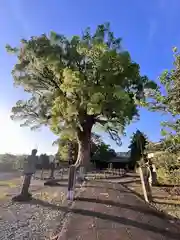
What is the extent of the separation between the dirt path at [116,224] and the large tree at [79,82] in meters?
11.2

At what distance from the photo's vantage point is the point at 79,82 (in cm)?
1716

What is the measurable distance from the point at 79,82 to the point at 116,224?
13513 millimetres

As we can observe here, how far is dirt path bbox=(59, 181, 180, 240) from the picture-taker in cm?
415

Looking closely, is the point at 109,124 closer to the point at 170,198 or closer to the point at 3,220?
the point at 170,198

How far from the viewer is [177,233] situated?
4.50 m

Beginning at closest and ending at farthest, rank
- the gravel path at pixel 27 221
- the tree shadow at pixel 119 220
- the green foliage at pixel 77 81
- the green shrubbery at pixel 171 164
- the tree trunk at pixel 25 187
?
the gravel path at pixel 27 221, the tree shadow at pixel 119 220, the green shrubbery at pixel 171 164, the tree trunk at pixel 25 187, the green foliage at pixel 77 81

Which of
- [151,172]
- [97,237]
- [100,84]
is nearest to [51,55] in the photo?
[100,84]

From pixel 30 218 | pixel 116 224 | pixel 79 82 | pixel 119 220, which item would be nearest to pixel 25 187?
pixel 30 218

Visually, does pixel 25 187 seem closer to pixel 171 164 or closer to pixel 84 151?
pixel 171 164

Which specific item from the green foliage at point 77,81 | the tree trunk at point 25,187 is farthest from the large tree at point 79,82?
the tree trunk at point 25,187

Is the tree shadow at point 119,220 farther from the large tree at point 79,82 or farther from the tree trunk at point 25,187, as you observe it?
the large tree at point 79,82

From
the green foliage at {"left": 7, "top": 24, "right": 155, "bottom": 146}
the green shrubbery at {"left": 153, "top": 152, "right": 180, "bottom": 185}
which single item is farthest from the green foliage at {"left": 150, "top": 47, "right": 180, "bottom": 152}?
the green foliage at {"left": 7, "top": 24, "right": 155, "bottom": 146}

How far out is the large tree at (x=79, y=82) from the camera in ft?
57.6

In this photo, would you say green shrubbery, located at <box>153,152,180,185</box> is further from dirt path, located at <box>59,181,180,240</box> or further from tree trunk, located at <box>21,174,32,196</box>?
tree trunk, located at <box>21,174,32,196</box>
